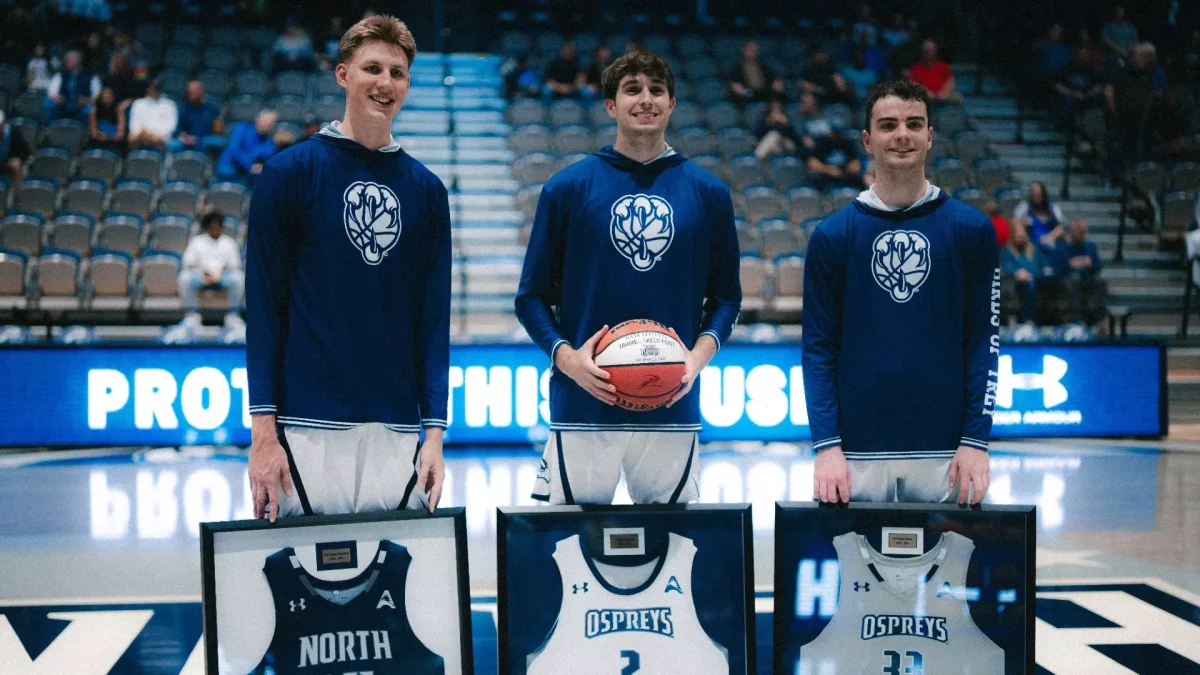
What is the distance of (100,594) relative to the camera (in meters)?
4.33

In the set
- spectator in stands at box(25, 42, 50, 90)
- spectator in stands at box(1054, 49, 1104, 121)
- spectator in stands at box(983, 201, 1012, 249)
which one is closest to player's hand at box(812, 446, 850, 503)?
spectator in stands at box(983, 201, 1012, 249)

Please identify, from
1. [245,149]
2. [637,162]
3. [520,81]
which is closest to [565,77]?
[520,81]

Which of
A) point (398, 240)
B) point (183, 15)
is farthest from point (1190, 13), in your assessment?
point (398, 240)

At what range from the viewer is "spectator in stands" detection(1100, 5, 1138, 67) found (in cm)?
1445

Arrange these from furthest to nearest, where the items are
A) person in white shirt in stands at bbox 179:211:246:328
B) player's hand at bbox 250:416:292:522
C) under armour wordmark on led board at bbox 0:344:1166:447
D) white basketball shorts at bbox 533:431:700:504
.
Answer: person in white shirt in stands at bbox 179:211:246:328
under armour wordmark on led board at bbox 0:344:1166:447
white basketball shorts at bbox 533:431:700:504
player's hand at bbox 250:416:292:522

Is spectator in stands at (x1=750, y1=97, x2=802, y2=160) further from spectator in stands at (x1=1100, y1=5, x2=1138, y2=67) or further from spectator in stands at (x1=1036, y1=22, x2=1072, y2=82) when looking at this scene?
spectator in stands at (x1=1100, y1=5, x2=1138, y2=67)

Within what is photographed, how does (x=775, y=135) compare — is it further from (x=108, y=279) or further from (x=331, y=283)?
(x=331, y=283)

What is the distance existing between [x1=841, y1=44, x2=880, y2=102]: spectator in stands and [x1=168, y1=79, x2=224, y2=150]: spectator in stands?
7.56 metres

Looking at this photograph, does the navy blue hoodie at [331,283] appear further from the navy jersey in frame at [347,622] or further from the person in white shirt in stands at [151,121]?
the person in white shirt in stands at [151,121]

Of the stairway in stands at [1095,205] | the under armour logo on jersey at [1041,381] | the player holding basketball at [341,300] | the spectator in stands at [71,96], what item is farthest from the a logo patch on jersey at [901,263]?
the spectator in stands at [71,96]

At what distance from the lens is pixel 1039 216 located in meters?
10.8

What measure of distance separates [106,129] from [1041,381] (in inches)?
390

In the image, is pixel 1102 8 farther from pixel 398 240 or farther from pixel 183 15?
pixel 398 240

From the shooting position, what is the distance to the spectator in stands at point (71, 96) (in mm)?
12367
